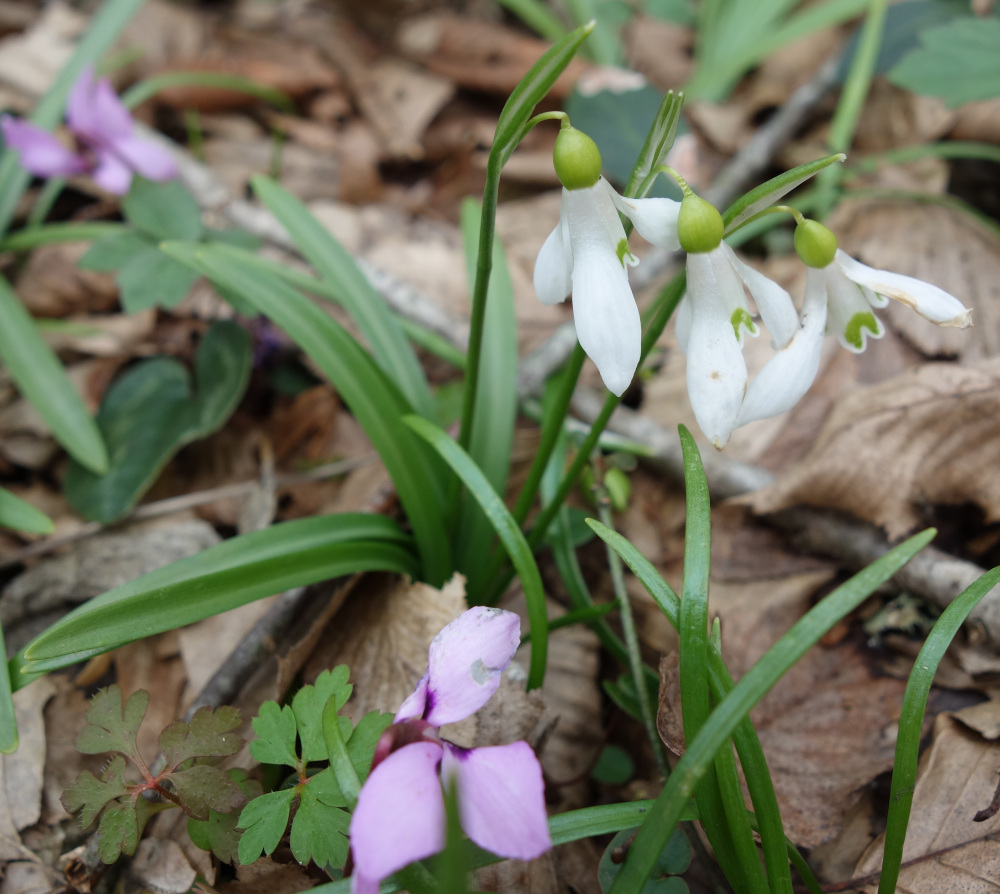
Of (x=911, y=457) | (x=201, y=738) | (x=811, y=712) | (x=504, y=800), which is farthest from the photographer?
(x=911, y=457)

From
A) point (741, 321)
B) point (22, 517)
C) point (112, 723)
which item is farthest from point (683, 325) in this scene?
point (22, 517)

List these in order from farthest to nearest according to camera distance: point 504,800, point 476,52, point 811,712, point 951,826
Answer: point 476,52 → point 811,712 → point 951,826 → point 504,800

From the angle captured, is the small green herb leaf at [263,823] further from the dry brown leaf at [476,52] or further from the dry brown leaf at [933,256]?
the dry brown leaf at [476,52]

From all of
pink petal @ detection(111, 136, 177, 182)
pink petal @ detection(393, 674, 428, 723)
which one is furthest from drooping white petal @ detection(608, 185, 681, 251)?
pink petal @ detection(111, 136, 177, 182)

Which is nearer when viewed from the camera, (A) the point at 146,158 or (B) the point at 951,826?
(B) the point at 951,826

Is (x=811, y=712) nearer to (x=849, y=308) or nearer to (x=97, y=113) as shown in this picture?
(x=849, y=308)

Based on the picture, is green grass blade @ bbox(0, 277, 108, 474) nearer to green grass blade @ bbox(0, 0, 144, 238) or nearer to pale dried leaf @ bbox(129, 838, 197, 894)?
green grass blade @ bbox(0, 0, 144, 238)
